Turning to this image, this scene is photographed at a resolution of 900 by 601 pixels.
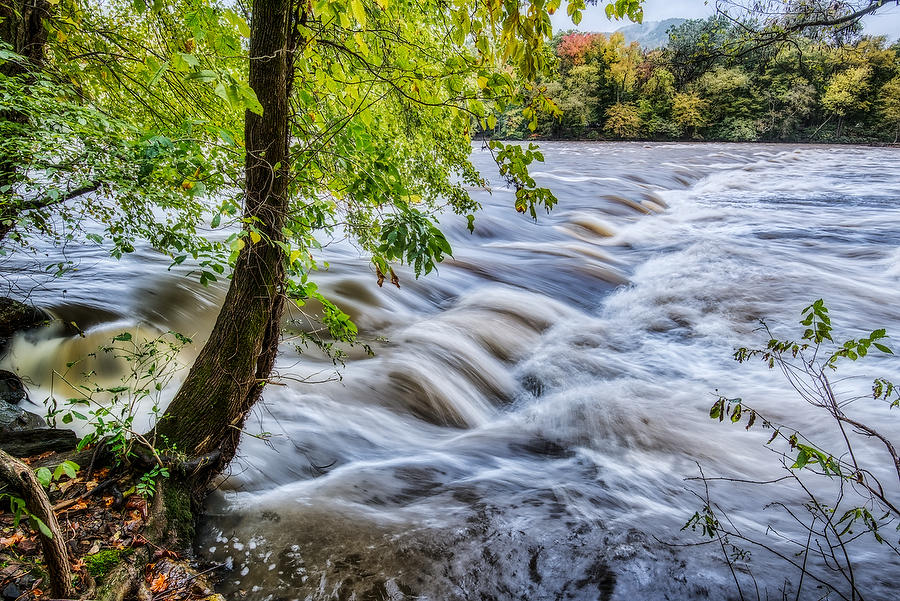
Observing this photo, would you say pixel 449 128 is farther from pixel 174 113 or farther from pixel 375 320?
pixel 375 320

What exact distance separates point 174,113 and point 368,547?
3.54 meters

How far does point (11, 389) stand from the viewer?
12.5 feet

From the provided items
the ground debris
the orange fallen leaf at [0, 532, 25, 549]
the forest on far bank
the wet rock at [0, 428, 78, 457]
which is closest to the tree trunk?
the wet rock at [0, 428, 78, 457]

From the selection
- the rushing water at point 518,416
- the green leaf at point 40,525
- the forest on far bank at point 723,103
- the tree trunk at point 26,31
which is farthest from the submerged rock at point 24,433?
the forest on far bank at point 723,103

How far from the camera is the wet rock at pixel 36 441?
9.50 feet

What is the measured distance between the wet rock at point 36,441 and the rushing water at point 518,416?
94 centimetres

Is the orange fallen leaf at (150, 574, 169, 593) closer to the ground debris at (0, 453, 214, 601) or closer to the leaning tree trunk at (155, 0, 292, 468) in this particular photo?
the ground debris at (0, 453, 214, 601)

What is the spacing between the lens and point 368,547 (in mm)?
2883

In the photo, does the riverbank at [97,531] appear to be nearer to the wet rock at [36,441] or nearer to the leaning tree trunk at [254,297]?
the wet rock at [36,441]

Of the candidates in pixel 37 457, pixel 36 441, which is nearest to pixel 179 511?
pixel 37 457

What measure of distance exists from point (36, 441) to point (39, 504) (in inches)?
83.3

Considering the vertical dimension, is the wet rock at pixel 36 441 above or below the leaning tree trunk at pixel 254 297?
below

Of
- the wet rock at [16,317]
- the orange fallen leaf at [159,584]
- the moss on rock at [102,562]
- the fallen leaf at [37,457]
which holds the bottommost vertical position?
the orange fallen leaf at [159,584]

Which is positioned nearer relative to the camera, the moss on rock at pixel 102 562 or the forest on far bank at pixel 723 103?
the moss on rock at pixel 102 562
